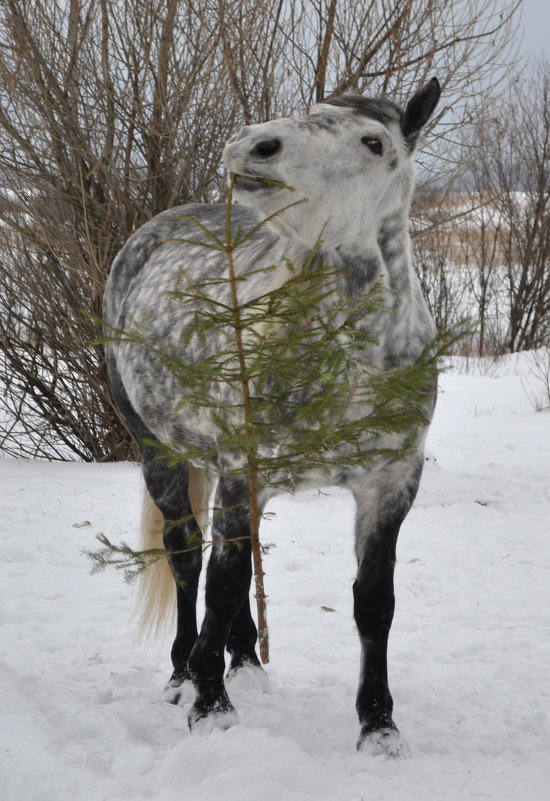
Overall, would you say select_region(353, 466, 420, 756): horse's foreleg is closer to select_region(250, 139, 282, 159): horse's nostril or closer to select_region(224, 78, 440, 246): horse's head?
select_region(224, 78, 440, 246): horse's head

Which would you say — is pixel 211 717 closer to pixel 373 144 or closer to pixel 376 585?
pixel 376 585

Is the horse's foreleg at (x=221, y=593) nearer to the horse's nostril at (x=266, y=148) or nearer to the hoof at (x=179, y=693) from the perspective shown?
the hoof at (x=179, y=693)

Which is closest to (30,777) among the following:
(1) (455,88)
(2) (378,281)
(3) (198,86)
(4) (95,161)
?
(2) (378,281)

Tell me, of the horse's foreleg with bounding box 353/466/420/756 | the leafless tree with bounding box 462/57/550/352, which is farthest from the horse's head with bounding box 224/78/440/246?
the leafless tree with bounding box 462/57/550/352

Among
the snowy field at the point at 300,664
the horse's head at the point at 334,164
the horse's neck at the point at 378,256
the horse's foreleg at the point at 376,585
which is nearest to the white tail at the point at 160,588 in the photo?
the snowy field at the point at 300,664

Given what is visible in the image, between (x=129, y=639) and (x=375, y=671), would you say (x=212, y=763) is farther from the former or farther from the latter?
(x=129, y=639)

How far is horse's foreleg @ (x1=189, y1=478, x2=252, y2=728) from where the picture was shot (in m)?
2.64

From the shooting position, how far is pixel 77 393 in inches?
268

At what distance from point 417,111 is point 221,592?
1.63 meters

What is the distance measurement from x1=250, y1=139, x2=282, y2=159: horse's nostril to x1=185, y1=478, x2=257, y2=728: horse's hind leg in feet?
3.51

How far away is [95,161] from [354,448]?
3.74 metres

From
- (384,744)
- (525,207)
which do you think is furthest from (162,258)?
(525,207)

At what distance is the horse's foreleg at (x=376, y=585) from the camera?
106 inches

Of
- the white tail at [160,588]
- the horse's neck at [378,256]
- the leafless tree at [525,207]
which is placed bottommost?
the white tail at [160,588]
